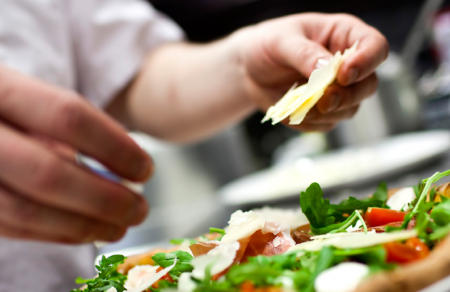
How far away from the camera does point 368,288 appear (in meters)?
0.18

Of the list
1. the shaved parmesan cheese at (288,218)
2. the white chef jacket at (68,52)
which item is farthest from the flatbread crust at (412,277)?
the white chef jacket at (68,52)

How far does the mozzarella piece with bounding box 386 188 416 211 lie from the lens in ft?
1.28

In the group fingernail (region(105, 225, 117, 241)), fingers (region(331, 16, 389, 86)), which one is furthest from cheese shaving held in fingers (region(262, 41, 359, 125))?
fingernail (region(105, 225, 117, 241))

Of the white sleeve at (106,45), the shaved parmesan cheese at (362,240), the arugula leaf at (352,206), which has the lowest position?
the shaved parmesan cheese at (362,240)

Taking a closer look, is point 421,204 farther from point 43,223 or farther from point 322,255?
point 43,223

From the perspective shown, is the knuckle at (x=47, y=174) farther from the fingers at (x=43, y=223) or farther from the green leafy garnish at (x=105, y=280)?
the green leafy garnish at (x=105, y=280)

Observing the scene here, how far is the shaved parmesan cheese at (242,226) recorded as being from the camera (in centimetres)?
32

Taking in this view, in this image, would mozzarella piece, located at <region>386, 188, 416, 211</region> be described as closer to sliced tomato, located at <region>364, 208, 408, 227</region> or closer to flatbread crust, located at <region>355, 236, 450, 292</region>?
sliced tomato, located at <region>364, 208, 408, 227</region>

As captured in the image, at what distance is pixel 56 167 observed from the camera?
0.51m

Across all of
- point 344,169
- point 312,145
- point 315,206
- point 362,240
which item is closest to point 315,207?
point 315,206

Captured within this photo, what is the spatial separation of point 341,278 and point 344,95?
0.93 feet

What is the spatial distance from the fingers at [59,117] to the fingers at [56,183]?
0.03 metres

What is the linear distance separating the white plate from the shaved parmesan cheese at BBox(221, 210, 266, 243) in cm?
67

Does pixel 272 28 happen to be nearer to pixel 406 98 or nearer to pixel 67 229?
pixel 67 229
